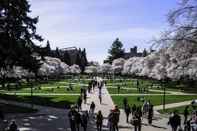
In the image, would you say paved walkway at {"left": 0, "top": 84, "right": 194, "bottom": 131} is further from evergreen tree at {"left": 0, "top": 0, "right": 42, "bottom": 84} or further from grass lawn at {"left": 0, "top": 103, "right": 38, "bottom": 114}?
evergreen tree at {"left": 0, "top": 0, "right": 42, "bottom": 84}

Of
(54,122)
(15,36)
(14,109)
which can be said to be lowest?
(54,122)

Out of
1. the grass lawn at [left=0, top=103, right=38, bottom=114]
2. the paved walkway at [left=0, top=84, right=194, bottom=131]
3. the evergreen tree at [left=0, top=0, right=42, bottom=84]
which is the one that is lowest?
the paved walkway at [left=0, top=84, right=194, bottom=131]

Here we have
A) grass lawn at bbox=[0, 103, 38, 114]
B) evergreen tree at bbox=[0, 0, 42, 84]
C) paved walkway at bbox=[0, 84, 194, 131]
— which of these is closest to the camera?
paved walkway at bbox=[0, 84, 194, 131]

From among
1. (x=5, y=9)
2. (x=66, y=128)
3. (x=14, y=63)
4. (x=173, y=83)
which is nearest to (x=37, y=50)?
(x=14, y=63)

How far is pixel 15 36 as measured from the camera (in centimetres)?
5388

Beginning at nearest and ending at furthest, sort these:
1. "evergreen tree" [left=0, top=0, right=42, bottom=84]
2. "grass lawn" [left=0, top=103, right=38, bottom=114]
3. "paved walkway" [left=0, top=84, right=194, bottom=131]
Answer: "paved walkway" [left=0, top=84, right=194, bottom=131]
"grass lawn" [left=0, top=103, right=38, bottom=114]
"evergreen tree" [left=0, top=0, right=42, bottom=84]

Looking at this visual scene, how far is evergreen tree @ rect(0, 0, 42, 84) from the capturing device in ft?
170

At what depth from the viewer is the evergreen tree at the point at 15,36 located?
51.8m

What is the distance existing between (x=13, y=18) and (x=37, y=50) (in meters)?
7.90

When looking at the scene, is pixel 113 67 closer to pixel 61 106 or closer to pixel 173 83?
pixel 173 83

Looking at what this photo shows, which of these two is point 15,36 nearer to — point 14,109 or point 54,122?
point 14,109

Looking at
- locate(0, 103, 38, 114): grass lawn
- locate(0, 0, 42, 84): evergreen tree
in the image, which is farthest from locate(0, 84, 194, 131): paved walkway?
locate(0, 0, 42, 84): evergreen tree

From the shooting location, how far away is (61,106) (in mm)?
52531

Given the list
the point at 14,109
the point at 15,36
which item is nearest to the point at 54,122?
the point at 14,109
